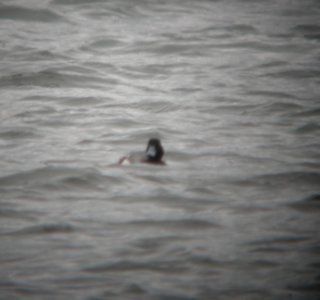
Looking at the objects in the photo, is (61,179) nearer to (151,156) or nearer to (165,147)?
(151,156)

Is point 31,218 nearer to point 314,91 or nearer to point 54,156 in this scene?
point 54,156

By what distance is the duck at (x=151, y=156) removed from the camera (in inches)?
343

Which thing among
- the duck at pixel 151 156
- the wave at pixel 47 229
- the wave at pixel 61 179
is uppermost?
the duck at pixel 151 156

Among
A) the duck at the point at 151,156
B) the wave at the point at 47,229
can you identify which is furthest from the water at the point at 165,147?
the duck at the point at 151,156

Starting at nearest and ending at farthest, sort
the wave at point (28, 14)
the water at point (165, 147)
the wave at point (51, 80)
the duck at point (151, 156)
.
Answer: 1. the water at point (165, 147)
2. the duck at point (151, 156)
3. the wave at point (51, 80)
4. the wave at point (28, 14)

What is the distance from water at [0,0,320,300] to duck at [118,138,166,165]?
14 centimetres

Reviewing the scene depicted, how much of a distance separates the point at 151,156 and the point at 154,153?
0.06 metres

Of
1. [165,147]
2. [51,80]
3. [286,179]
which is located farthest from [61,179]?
A: [51,80]

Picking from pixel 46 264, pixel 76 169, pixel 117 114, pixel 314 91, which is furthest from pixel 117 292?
pixel 314 91

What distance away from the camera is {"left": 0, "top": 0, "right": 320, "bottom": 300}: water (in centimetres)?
634

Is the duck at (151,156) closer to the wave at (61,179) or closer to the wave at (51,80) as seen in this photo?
the wave at (61,179)

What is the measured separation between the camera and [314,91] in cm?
1242

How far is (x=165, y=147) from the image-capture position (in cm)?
974

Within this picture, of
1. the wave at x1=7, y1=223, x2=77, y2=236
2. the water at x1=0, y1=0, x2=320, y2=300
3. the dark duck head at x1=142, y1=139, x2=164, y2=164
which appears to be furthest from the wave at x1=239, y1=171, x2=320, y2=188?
the wave at x1=7, y1=223, x2=77, y2=236
